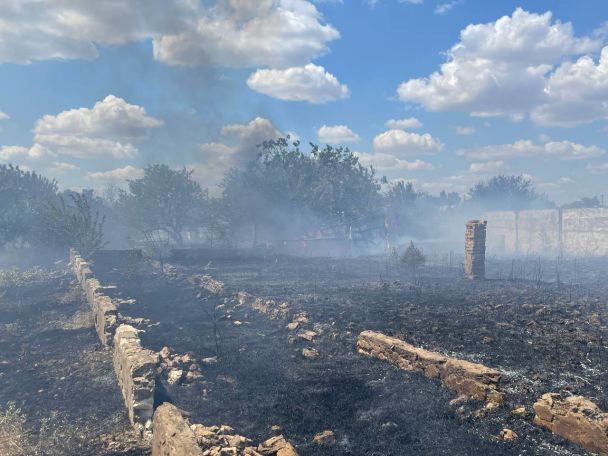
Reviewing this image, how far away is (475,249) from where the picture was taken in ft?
57.5

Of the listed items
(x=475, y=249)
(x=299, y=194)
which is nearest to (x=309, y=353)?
(x=475, y=249)

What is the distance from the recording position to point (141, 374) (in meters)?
5.77

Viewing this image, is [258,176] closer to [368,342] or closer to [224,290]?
[224,290]

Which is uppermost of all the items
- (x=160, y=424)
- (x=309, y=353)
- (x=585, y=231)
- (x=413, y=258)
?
(x=585, y=231)

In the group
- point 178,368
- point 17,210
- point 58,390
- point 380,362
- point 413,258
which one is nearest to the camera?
point 58,390

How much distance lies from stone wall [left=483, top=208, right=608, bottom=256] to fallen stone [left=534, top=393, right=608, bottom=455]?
108ft

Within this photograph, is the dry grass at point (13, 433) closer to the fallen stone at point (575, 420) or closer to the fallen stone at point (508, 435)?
the fallen stone at point (508, 435)

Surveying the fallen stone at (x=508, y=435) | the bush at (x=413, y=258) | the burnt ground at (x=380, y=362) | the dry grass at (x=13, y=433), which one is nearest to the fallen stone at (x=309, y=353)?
the burnt ground at (x=380, y=362)

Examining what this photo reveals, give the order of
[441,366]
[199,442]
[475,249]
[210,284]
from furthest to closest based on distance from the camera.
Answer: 1. [475,249]
2. [210,284]
3. [441,366]
4. [199,442]

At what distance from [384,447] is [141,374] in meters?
3.55

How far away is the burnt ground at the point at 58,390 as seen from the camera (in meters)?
5.39

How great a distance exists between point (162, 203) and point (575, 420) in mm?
38189

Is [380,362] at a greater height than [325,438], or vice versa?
[380,362]

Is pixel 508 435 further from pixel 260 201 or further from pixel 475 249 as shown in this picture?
pixel 260 201
